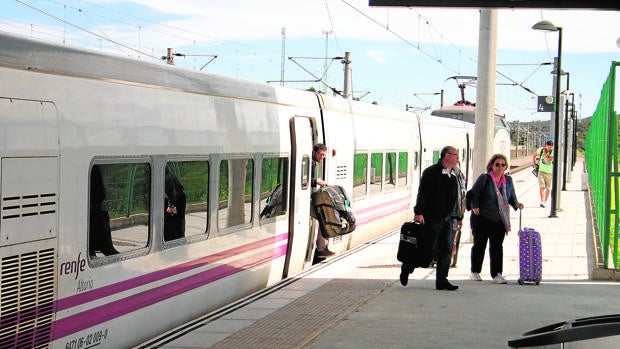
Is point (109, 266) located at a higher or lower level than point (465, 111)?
lower

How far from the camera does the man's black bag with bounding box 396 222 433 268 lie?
10375mm

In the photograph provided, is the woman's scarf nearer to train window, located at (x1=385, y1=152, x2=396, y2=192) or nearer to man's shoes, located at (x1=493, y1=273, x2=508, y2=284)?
man's shoes, located at (x1=493, y1=273, x2=508, y2=284)

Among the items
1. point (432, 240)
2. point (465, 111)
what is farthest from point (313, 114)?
point (465, 111)

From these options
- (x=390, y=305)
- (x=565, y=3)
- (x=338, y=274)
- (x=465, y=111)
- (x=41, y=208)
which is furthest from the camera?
(x=465, y=111)

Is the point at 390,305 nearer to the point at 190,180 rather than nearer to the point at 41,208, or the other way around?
the point at 190,180

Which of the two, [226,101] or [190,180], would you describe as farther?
[226,101]

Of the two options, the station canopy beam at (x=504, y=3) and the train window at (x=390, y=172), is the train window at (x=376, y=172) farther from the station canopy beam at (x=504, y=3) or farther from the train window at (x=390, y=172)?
the station canopy beam at (x=504, y=3)

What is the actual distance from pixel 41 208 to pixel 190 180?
2634mm

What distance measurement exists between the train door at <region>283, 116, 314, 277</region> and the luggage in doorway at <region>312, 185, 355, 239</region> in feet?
0.53

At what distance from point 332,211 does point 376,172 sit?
514 centimetres

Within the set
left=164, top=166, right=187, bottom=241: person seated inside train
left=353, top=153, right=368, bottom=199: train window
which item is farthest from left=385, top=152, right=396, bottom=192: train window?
left=164, top=166, right=187, bottom=241: person seated inside train

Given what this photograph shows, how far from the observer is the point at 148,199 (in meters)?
7.77

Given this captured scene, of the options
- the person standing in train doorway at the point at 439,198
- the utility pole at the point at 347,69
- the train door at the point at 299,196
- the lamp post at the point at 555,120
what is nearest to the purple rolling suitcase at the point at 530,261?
the person standing in train doorway at the point at 439,198

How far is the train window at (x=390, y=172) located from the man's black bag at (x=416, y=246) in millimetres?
8426
